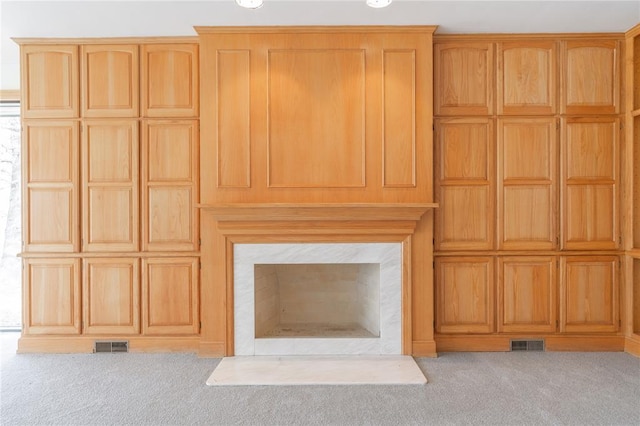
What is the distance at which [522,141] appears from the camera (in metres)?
3.56

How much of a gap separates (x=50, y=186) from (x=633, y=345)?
492 cm

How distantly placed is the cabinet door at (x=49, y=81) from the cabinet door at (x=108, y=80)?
9 centimetres

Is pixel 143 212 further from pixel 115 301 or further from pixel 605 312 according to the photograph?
pixel 605 312

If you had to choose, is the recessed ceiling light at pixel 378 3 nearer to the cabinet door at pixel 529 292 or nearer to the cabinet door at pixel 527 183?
the cabinet door at pixel 527 183

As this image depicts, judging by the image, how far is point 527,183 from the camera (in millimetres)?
3559

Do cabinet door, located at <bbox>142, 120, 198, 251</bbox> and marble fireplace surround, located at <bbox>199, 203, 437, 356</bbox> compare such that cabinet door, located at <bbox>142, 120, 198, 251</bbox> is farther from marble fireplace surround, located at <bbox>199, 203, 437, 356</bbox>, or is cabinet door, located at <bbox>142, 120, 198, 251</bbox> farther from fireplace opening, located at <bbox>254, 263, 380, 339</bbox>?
fireplace opening, located at <bbox>254, 263, 380, 339</bbox>

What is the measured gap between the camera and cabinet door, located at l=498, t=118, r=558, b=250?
3.56 meters

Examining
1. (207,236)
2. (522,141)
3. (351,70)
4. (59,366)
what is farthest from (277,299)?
(522,141)

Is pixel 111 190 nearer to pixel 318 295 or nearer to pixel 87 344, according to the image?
pixel 87 344

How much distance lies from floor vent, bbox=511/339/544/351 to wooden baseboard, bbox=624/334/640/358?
68 cm

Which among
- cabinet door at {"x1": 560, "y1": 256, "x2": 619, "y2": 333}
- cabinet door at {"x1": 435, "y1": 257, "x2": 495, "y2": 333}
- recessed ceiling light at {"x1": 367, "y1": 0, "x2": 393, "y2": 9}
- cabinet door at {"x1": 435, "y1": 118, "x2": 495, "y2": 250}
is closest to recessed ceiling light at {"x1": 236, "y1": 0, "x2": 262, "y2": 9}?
recessed ceiling light at {"x1": 367, "y1": 0, "x2": 393, "y2": 9}

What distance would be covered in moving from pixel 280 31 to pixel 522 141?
7.07ft

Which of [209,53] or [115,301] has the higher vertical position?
[209,53]

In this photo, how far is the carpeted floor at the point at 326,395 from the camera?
95.1 inches
